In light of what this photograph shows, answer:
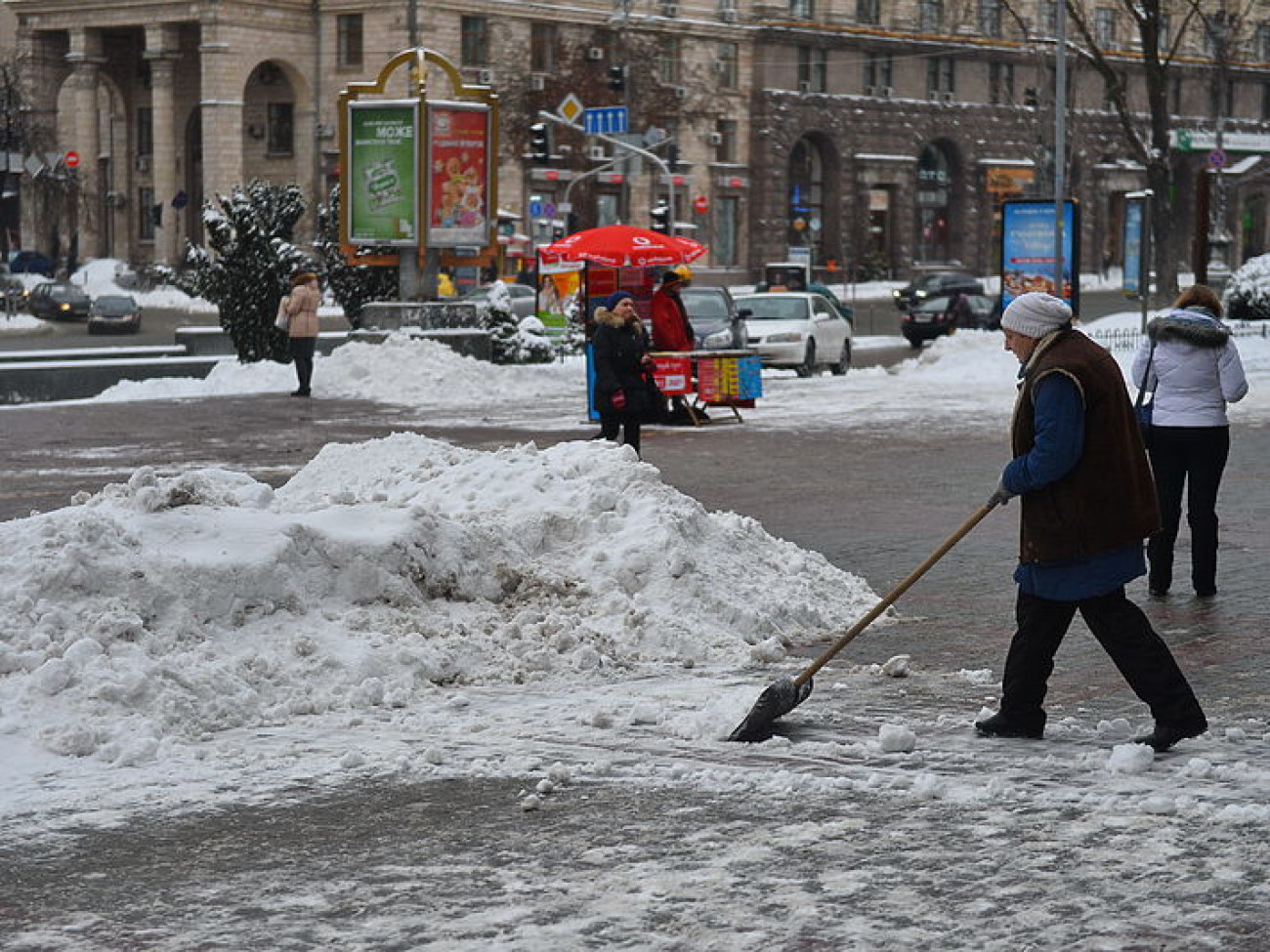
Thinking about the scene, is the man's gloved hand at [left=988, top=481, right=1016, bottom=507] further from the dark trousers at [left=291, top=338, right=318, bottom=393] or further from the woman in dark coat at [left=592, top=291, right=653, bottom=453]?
the dark trousers at [left=291, top=338, right=318, bottom=393]

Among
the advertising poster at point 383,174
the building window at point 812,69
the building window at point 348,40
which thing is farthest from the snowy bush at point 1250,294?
the building window at point 812,69

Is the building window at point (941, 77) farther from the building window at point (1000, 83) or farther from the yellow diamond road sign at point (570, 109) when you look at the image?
the yellow diamond road sign at point (570, 109)

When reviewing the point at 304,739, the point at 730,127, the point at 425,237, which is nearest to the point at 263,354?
the point at 425,237

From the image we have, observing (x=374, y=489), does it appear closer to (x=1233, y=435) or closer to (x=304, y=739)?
(x=304, y=739)

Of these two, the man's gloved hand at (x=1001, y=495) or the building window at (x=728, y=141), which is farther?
the building window at (x=728, y=141)

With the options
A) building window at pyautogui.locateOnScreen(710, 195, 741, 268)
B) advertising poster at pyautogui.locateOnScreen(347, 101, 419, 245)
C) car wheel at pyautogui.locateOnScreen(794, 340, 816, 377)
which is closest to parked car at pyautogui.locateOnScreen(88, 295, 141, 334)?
advertising poster at pyautogui.locateOnScreen(347, 101, 419, 245)

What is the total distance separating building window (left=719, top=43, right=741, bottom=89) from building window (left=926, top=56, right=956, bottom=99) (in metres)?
9.11

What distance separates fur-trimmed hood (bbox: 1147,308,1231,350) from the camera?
37.1ft

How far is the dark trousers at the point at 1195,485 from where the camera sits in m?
11.3

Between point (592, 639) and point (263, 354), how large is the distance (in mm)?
23047

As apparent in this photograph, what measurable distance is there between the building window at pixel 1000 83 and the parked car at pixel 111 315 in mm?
41560

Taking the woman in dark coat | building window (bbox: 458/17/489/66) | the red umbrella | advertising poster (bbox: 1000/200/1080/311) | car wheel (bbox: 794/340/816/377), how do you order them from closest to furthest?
the woman in dark coat → the red umbrella → advertising poster (bbox: 1000/200/1080/311) → car wheel (bbox: 794/340/816/377) → building window (bbox: 458/17/489/66)

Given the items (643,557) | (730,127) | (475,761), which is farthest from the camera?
(730,127)

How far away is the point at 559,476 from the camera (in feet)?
38.0
